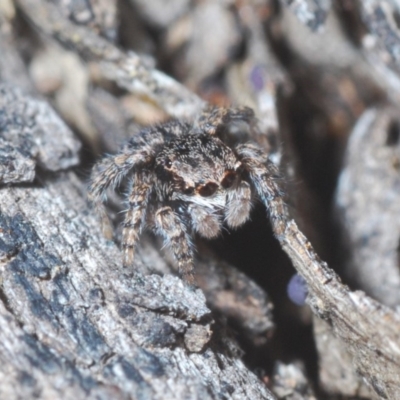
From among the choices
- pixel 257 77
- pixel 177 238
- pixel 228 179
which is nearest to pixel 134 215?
pixel 177 238

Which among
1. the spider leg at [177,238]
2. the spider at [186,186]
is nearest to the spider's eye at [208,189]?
the spider at [186,186]

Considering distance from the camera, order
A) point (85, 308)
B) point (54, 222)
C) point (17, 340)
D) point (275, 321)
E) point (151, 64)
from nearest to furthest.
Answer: point (17, 340), point (85, 308), point (54, 222), point (275, 321), point (151, 64)

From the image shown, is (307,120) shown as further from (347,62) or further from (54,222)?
(54,222)

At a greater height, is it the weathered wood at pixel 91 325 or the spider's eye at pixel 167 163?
the spider's eye at pixel 167 163

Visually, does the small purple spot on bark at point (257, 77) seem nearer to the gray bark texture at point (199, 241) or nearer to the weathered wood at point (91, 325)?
the gray bark texture at point (199, 241)

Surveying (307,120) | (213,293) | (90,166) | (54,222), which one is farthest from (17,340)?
(307,120)
